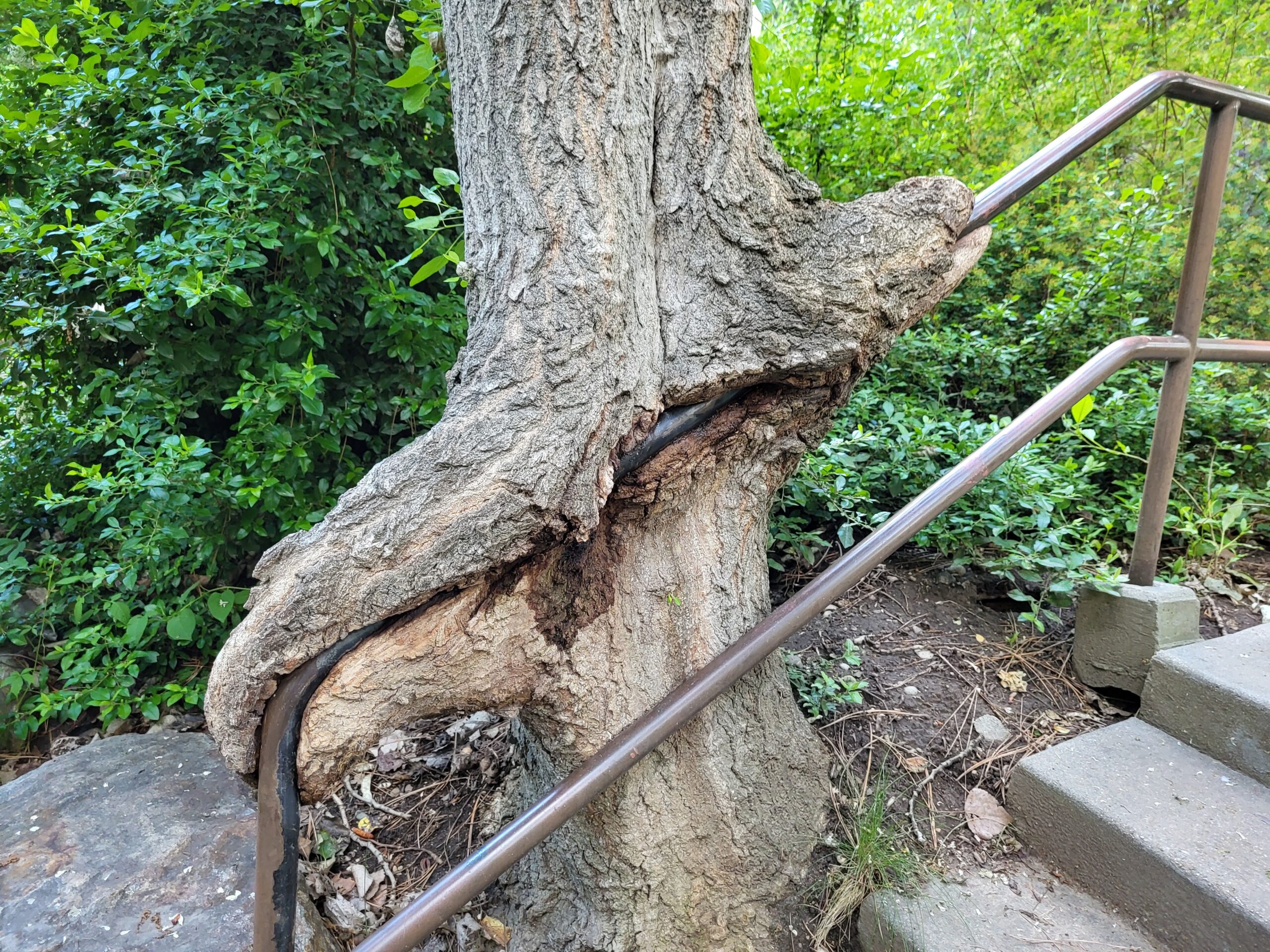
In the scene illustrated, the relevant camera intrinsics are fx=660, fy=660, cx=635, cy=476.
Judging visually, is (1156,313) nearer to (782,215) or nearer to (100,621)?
(782,215)

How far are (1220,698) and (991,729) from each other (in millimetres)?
469

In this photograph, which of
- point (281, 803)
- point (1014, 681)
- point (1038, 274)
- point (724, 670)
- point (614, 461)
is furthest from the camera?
point (1038, 274)

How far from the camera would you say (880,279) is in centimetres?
118

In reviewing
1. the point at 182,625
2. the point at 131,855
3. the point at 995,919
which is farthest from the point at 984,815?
the point at 182,625

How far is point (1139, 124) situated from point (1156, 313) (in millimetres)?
1410

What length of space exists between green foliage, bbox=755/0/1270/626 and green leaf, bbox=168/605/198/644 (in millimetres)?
1932

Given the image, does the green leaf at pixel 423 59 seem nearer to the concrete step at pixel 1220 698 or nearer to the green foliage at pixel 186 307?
the green foliage at pixel 186 307

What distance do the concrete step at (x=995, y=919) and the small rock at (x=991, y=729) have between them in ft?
0.93

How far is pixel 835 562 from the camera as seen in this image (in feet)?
4.58

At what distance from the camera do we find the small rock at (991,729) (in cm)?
164

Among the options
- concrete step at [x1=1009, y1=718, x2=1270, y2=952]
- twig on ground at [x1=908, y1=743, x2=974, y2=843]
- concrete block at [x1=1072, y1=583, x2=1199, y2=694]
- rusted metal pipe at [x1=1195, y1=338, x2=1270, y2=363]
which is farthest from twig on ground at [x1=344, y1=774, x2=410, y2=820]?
rusted metal pipe at [x1=1195, y1=338, x2=1270, y2=363]

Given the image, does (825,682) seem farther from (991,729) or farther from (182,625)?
(182,625)

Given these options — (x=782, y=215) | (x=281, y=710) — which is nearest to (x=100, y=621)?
(x=281, y=710)

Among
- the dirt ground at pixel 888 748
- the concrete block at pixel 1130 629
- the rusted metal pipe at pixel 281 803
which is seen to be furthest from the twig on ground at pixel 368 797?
the concrete block at pixel 1130 629
